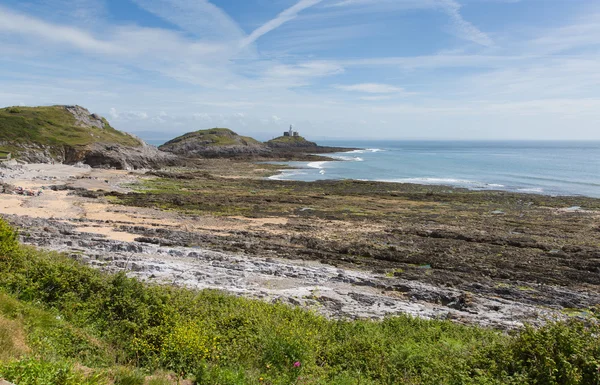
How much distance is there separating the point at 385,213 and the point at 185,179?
106 ft

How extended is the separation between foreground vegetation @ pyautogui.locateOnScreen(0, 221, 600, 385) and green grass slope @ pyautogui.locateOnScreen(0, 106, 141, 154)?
67.9 metres

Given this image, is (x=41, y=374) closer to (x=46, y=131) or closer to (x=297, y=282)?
(x=297, y=282)

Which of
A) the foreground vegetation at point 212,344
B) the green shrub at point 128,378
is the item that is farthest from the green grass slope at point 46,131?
the green shrub at point 128,378

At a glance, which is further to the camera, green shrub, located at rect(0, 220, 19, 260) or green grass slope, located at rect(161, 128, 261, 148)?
green grass slope, located at rect(161, 128, 261, 148)

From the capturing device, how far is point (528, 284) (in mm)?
18891

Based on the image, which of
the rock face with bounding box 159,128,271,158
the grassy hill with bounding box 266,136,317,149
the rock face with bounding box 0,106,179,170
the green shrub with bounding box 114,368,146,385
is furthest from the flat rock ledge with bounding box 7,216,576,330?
the grassy hill with bounding box 266,136,317,149

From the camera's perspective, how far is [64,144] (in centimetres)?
7125

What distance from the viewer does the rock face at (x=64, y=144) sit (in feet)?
222

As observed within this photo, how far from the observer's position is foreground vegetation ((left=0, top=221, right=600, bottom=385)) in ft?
23.8

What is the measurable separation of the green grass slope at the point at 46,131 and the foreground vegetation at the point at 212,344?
67.9 meters

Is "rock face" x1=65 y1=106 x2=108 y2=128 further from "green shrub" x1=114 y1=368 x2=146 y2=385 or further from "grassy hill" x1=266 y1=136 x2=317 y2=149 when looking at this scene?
"green shrub" x1=114 y1=368 x2=146 y2=385

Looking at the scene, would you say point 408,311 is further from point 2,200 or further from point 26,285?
point 2,200

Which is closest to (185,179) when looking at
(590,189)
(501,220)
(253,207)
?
(253,207)

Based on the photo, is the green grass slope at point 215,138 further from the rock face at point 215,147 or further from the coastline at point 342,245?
the coastline at point 342,245
